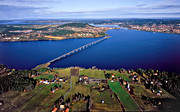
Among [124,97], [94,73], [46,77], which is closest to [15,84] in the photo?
[46,77]

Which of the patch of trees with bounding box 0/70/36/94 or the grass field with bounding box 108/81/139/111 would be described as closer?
the grass field with bounding box 108/81/139/111

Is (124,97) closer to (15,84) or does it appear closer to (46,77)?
(46,77)

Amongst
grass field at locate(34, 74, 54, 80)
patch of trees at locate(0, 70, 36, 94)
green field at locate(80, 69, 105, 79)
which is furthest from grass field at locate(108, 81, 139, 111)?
patch of trees at locate(0, 70, 36, 94)

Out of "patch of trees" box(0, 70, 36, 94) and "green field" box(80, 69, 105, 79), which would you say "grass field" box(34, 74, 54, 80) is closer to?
"patch of trees" box(0, 70, 36, 94)

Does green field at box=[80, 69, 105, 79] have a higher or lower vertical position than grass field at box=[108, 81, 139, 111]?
higher

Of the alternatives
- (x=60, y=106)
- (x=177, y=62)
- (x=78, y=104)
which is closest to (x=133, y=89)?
(x=78, y=104)

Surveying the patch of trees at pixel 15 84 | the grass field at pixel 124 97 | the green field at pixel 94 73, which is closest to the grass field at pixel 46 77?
the patch of trees at pixel 15 84

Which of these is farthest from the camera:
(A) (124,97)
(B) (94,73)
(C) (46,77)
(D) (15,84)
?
(B) (94,73)

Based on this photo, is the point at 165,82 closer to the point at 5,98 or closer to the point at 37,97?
the point at 37,97
